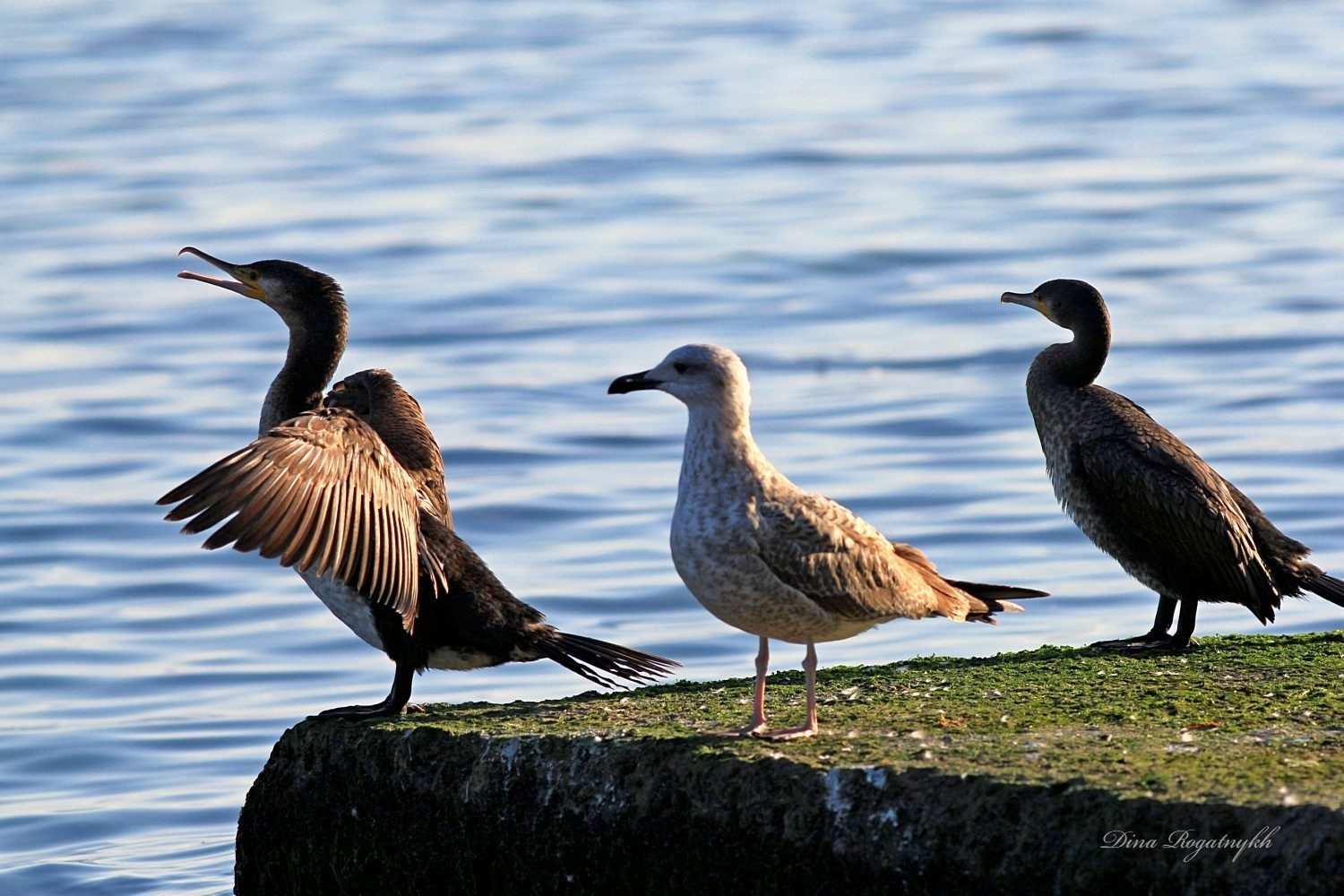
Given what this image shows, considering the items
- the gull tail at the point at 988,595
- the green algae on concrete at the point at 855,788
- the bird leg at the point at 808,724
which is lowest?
the green algae on concrete at the point at 855,788

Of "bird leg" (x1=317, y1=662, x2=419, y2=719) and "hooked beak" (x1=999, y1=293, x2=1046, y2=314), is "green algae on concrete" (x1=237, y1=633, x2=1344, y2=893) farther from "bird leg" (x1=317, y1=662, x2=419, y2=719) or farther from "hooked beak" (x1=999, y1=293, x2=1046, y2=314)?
"hooked beak" (x1=999, y1=293, x2=1046, y2=314)

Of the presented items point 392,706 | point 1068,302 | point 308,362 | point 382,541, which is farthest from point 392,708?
point 1068,302

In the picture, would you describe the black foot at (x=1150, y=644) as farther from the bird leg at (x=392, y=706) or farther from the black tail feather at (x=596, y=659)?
the bird leg at (x=392, y=706)

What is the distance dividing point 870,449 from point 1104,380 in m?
2.05

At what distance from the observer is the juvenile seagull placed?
16.6 feet

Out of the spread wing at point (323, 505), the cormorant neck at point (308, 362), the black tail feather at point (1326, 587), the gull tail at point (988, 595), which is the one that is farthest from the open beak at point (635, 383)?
the black tail feather at point (1326, 587)

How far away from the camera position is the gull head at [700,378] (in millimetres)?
5254

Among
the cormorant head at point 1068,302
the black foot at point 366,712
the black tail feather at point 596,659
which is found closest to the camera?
the black foot at point 366,712

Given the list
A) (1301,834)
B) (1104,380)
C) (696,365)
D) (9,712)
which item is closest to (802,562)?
(696,365)

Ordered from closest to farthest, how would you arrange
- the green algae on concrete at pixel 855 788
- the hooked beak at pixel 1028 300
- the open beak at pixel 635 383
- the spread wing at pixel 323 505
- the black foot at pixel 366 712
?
the green algae on concrete at pixel 855 788 < the open beak at pixel 635 383 < the spread wing at pixel 323 505 < the black foot at pixel 366 712 < the hooked beak at pixel 1028 300

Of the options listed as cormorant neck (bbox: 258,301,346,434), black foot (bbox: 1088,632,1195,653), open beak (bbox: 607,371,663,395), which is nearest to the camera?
open beak (bbox: 607,371,663,395)

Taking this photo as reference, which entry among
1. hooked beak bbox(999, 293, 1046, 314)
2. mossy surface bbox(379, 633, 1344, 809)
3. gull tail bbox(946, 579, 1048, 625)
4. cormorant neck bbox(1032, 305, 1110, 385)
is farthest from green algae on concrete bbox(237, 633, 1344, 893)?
hooked beak bbox(999, 293, 1046, 314)

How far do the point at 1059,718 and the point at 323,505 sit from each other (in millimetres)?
2127

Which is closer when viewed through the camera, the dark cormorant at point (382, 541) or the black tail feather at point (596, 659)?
the dark cormorant at point (382, 541)
